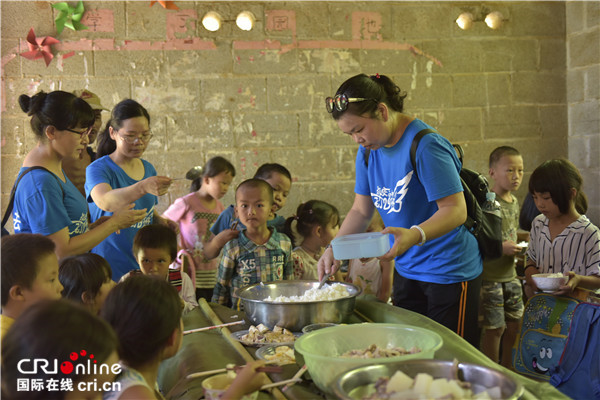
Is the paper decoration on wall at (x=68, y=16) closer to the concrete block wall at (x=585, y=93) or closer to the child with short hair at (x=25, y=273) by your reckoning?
the child with short hair at (x=25, y=273)

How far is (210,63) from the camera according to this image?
4.77 m

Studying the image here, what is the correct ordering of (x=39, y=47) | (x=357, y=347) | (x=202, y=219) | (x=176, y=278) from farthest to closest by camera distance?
(x=39, y=47), (x=202, y=219), (x=176, y=278), (x=357, y=347)

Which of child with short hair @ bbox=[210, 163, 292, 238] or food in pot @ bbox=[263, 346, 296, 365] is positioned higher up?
child with short hair @ bbox=[210, 163, 292, 238]

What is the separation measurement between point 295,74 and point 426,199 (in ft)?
8.81

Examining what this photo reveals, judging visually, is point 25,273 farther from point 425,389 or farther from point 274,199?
point 274,199

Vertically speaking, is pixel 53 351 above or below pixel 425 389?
above

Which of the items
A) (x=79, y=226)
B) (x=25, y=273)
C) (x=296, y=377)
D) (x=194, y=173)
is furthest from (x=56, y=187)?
(x=194, y=173)

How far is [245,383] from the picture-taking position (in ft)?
4.98

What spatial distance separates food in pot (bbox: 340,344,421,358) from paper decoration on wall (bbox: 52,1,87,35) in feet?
12.9

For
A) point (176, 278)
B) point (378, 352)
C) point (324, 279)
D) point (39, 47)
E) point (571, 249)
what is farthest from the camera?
point (39, 47)

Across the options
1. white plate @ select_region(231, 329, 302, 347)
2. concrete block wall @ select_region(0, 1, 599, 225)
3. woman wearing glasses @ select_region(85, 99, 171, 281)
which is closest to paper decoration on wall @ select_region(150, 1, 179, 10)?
concrete block wall @ select_region(0, 1, 599, 225)

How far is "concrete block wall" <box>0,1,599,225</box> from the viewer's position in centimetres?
466

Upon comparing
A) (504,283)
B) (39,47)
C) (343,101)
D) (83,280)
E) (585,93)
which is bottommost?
(504,283)

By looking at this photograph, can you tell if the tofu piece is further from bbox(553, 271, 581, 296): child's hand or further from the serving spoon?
bbox(553, 271, 581, 296): child's hand
